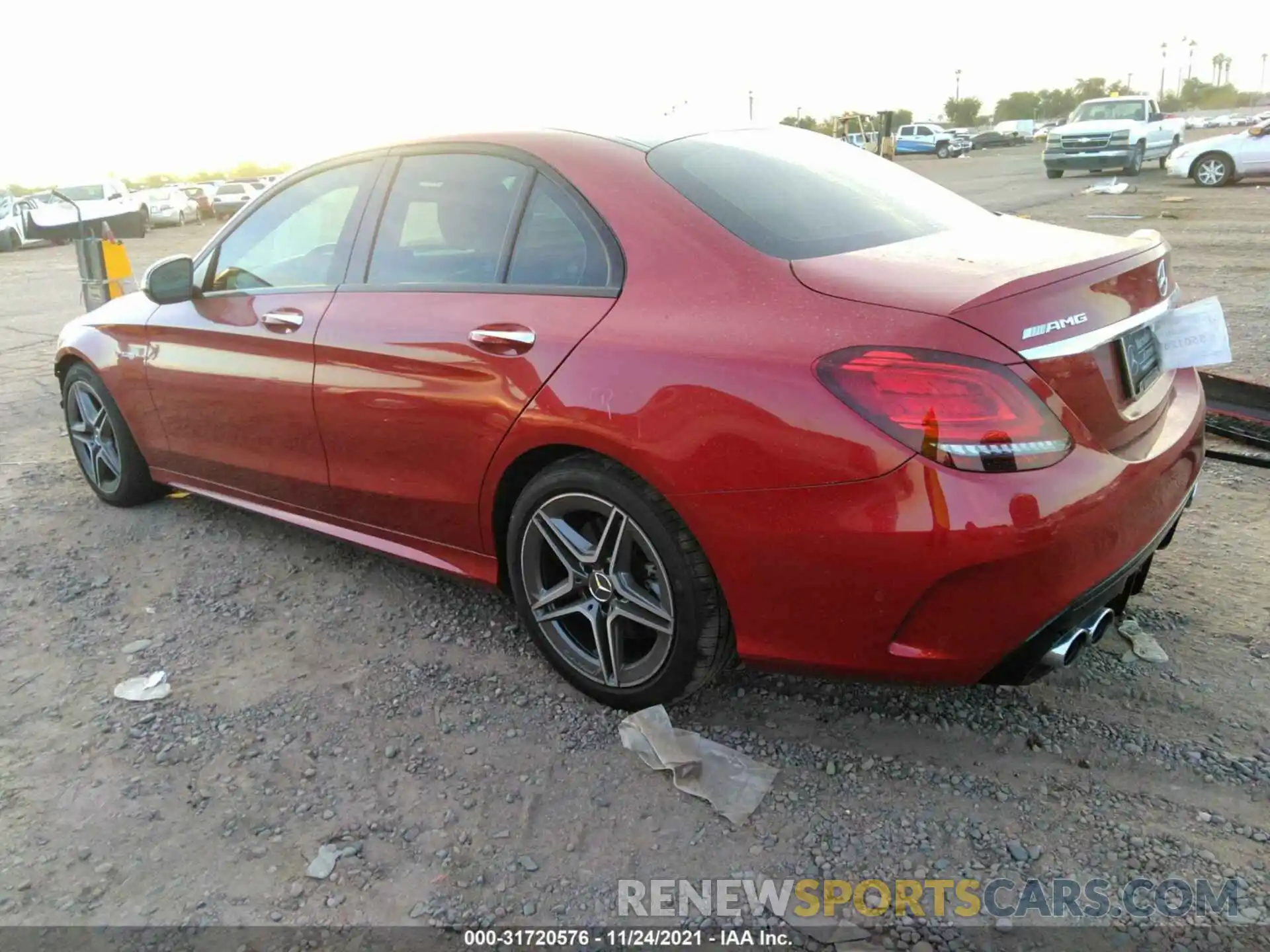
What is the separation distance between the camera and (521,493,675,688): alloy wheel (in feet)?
8.80

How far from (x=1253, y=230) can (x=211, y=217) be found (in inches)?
1260

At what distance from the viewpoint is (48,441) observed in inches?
238

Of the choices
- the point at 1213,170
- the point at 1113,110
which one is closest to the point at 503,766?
the point at 1213,170

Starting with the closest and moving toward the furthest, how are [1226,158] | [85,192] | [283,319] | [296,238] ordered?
[283,319] → [296,238] → [1226,158] → [85,192]

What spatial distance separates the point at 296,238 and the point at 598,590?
1923 mm

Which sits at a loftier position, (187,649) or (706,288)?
(706,288)

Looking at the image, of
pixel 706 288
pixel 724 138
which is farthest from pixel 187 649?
pixel 724 138

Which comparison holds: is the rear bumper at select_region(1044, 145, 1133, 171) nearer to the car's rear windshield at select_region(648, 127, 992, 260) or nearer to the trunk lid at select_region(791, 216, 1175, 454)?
the car's rear windshield at select_region(648, 127, 992, 260)

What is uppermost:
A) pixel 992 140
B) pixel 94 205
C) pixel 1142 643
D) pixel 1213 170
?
pixel 992 140

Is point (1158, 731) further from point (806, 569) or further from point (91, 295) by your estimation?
point (91, 295)

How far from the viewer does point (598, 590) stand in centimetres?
281

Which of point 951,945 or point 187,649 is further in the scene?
point 187,649

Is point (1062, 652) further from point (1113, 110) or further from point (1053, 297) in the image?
point (1113, 110)

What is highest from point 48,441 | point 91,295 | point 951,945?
point 91,295
